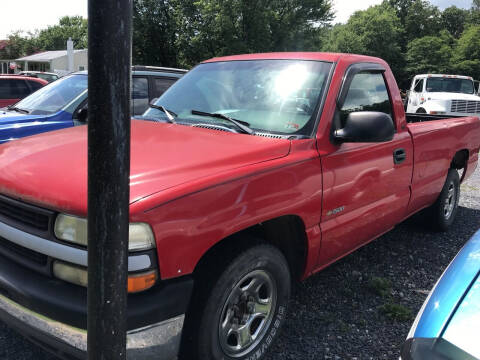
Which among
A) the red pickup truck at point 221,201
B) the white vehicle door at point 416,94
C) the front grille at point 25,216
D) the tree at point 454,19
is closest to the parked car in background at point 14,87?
the red pickup truck at point 221,201

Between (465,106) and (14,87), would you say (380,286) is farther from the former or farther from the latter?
(465,106)

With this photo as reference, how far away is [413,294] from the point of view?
3514mm

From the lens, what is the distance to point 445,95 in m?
14.3

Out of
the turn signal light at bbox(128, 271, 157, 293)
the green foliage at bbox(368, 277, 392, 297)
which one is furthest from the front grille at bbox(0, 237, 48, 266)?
the green foliage at bbox(368, 277, 392, 297)

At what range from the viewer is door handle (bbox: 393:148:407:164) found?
11.4 ft

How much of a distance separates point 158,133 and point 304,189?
0.99 m

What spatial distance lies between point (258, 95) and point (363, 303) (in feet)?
5.83

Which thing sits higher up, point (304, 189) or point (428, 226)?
point (304, 189)

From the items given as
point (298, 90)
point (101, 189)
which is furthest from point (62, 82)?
point (101, 189)

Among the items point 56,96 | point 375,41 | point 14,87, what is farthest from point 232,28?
point 56,96

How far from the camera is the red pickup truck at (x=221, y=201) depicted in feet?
6.17

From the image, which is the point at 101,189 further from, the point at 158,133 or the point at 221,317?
the point at 158,133

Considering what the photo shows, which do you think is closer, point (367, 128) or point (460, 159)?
point (367, 128)

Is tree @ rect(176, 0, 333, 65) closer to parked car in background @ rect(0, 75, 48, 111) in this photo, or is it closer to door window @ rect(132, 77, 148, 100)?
parked car in background @ rect(0, 75, 48, 111)
